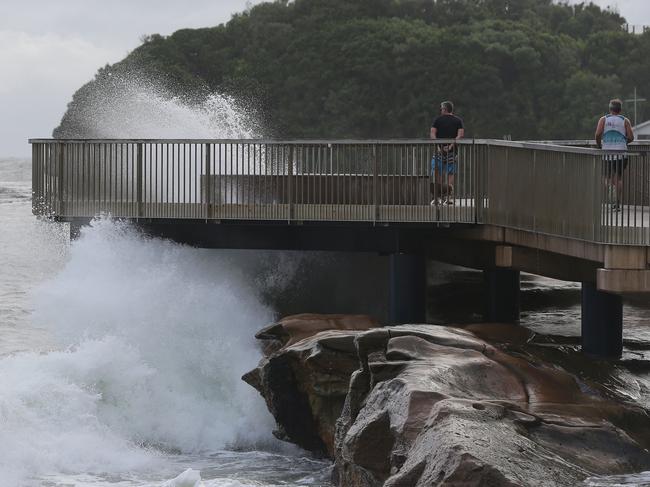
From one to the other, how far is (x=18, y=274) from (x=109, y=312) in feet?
72.1

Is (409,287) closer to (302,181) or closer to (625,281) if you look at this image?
(302,181)

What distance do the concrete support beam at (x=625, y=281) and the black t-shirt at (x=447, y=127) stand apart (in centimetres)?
550

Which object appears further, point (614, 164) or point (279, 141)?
point (279, 141)

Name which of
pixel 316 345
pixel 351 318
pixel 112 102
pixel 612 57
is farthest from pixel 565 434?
pixel 612 57

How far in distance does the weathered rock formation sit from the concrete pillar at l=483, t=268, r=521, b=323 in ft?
12.5

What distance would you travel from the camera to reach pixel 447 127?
21812mm

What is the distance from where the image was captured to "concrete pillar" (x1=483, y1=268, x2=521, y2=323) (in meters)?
22.0

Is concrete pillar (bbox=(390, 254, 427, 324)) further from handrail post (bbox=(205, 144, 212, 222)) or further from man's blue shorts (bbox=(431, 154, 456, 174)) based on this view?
handrail post (bbox=(205, 144, 212, 222))

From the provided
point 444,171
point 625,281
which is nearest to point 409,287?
point 444,171

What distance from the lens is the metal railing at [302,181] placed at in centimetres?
2005

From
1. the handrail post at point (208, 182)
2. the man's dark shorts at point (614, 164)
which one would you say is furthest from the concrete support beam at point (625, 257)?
the handrail post at point (208, 182)

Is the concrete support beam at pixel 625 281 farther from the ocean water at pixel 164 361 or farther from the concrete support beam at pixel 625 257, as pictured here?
the ocean water at pixel 164 361

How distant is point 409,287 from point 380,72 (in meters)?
86.2

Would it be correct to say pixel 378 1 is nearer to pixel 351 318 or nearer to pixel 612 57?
pixel 612 57
